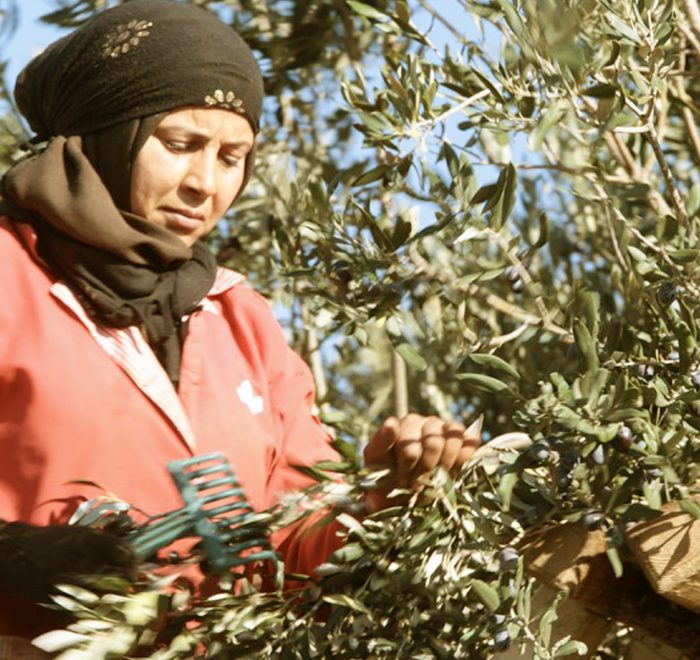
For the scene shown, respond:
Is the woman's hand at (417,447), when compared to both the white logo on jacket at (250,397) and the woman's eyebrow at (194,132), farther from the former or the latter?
the woman's eyebrow at (194,132)

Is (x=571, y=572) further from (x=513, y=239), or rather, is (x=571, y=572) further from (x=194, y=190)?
(x=194, y=190)

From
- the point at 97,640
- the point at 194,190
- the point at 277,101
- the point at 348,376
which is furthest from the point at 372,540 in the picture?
the point at 348,376

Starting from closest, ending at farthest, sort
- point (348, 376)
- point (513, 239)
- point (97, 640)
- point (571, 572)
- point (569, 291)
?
point (97, 640) → point (571, 572) → point (513, 239) → point (569, 291) → point (348, 376)

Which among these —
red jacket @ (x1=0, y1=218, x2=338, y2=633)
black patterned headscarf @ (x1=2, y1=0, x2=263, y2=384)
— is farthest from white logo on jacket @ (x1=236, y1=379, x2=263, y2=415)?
black patterned headscarf @ (x1=2, y1=0, x2=263, y2=384)

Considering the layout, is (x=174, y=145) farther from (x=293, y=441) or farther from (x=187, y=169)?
(x=293, y=441)

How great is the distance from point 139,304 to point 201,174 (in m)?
0.22

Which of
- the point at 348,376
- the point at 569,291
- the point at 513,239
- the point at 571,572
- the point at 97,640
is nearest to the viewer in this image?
the point at 97,640

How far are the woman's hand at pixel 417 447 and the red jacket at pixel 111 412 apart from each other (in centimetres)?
26

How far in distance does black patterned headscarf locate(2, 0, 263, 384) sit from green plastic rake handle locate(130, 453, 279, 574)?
0.97 ft

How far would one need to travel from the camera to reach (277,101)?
4004 mm

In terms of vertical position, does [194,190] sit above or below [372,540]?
above

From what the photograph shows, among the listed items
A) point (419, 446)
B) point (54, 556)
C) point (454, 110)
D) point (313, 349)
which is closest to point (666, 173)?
point (454, 110)

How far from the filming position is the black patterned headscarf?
7.76ft

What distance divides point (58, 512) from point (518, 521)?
2.13 feet
